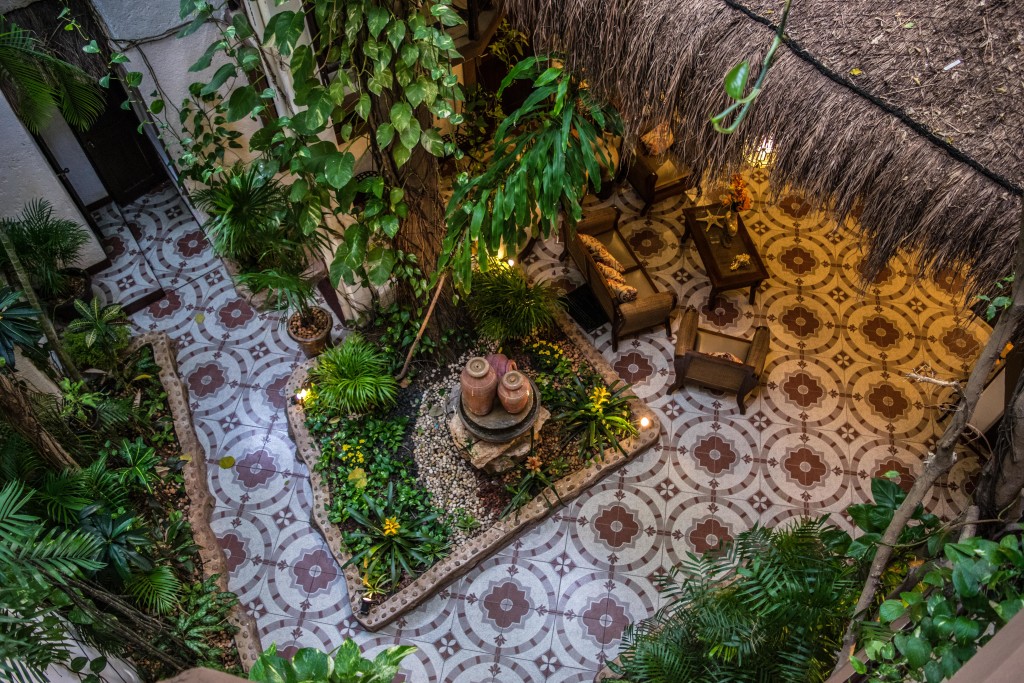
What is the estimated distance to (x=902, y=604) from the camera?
190cm

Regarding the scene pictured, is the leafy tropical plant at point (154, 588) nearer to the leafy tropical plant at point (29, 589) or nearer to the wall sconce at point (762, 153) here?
the leafy tropical plant at point (29, 589)

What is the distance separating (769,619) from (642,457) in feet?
6.68

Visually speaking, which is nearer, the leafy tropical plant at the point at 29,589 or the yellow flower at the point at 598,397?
the leafy tropical plant at the point at 29,589

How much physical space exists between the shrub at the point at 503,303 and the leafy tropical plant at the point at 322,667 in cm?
333

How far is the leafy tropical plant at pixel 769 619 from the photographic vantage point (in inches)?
122

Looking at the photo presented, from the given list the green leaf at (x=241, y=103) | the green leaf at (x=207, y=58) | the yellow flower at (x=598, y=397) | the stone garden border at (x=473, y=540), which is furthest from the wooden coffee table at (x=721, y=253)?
the green leaf at (x=207, y=58)

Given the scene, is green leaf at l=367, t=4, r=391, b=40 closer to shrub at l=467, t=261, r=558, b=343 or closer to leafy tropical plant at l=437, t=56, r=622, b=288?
leafy tropical plant at l=437, t=56, r=622, b=288

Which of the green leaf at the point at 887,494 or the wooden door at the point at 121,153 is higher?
the wooden door at the point at 121,153

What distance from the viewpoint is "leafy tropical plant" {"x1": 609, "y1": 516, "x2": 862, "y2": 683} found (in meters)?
3.09

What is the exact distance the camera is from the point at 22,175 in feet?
16.5

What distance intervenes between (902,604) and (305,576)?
12.3ft

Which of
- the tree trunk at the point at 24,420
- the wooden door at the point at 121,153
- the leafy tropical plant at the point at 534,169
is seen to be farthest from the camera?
the wooden door at the point at 121,153

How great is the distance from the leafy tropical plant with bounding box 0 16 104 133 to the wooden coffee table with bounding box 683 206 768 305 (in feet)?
14.2

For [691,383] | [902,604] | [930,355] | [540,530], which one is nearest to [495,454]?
[540,530]
